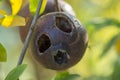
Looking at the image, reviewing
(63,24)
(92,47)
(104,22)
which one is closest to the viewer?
(63,24)

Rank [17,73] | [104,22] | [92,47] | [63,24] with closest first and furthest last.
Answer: [17,73]
[63,24]
[104,22]
[92,47]

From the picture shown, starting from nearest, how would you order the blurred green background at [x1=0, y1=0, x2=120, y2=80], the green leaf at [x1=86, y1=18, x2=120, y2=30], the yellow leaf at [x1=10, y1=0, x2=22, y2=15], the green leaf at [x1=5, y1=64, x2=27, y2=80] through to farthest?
Result: the green leaf at [x1=5, y1=64, x2=27, y2=80]
the yellow leaf at [x1=10, y1=0, x2=22, y2=15]
the green leaf at [x1=86, y1=18, x2=120, y2=30]
the blurred green background at [x1=0, y1=0, x2=120, y2=80]

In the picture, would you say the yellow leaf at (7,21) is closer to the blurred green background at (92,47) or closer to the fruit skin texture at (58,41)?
the fruit skin texture at (58,41)

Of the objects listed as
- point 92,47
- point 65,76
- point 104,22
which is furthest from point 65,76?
point 92,47

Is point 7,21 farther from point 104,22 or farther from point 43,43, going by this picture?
point 104,22

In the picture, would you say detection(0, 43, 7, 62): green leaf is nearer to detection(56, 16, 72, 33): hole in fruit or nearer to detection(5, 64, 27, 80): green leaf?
detection(5, 64, 27, 80): green leaf

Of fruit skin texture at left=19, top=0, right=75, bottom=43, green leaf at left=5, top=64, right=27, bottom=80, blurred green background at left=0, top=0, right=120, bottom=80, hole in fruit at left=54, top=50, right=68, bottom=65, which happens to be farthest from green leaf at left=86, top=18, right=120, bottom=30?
A: green leaf at left=5, top=64, right=27, bottom=80

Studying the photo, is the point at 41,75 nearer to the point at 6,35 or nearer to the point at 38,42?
the point at 6,35

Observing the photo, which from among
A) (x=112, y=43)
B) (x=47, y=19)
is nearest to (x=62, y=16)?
(x=47, y=19)
